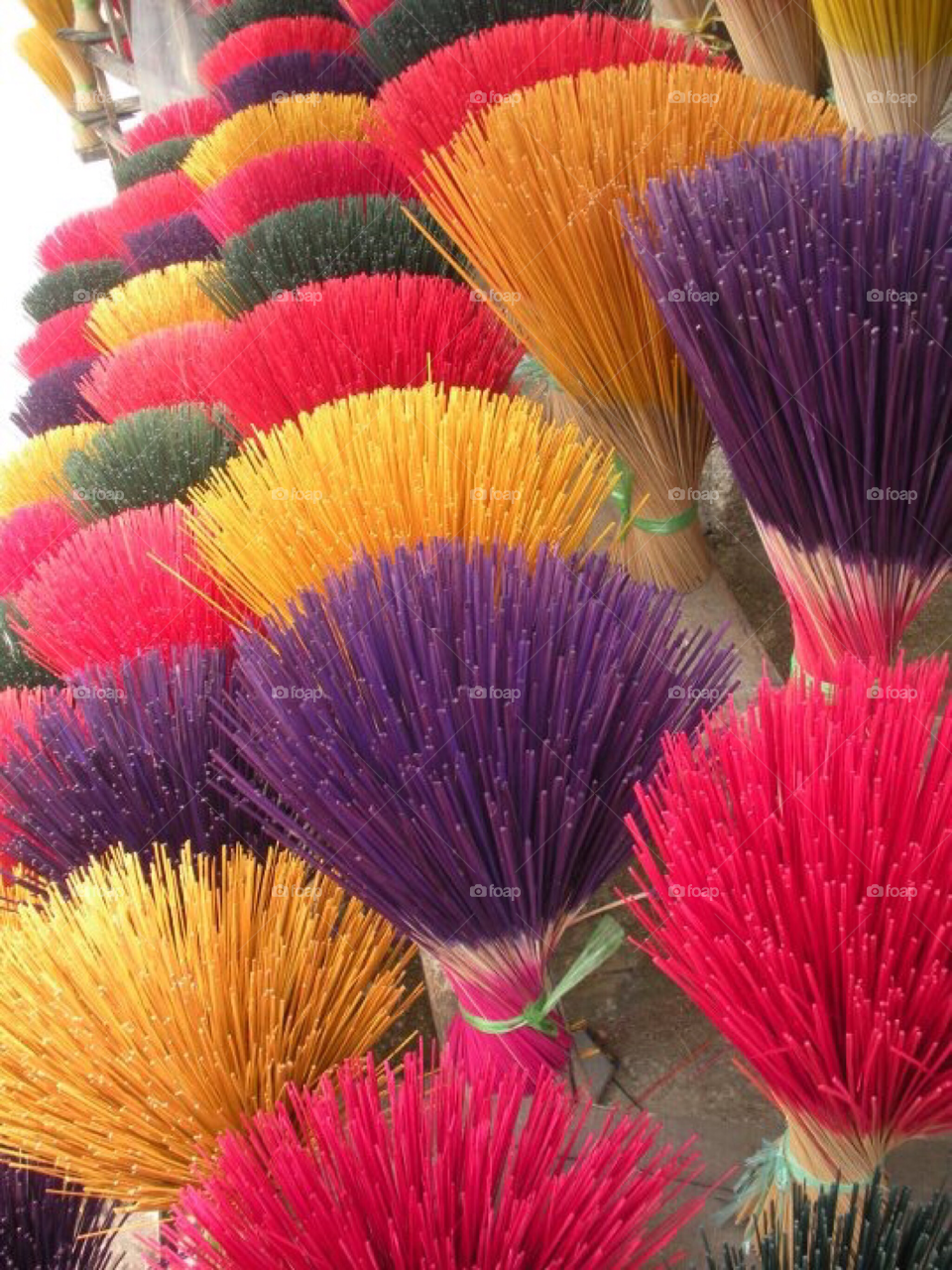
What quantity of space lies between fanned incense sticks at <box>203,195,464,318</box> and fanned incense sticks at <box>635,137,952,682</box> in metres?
0.43

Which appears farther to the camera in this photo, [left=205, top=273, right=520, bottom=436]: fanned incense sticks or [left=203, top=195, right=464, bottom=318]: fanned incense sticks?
[left=203, top=195, right=464, bottom=318]: fanned incense sticks

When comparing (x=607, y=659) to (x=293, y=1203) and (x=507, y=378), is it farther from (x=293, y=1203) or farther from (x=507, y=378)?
(x=507, y=378)

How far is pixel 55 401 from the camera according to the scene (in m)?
1.45

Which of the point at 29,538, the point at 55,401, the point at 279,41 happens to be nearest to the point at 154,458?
the point at 29,538

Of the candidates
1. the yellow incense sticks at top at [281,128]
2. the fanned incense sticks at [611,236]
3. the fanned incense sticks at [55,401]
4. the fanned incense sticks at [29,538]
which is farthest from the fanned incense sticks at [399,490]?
the fanned incense sticks at [55,401]

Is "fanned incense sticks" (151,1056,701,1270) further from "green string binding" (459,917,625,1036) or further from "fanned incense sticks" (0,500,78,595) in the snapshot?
"fanned incense sticks" (0,500,78,595)

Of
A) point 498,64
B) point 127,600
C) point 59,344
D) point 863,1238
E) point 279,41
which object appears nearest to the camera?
point 863,1238

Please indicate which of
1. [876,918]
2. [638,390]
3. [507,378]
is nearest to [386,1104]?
[876,918]

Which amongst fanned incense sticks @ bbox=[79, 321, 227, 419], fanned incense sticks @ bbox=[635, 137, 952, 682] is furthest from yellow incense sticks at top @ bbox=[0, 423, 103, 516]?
fanned incense sticks @ bbox=[635, 137, 952, 682]

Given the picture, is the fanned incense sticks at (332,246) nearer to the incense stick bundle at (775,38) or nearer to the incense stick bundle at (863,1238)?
the incense stick bundle at (775,38)

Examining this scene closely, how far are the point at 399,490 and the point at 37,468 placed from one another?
71cm

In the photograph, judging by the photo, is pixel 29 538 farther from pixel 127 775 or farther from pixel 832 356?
pixel 832 356

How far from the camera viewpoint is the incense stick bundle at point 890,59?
0.71 metres

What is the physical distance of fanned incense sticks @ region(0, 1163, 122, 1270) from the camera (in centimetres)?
56
